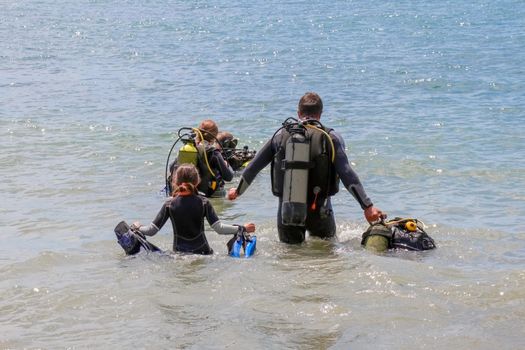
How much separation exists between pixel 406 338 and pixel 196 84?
16702 mm

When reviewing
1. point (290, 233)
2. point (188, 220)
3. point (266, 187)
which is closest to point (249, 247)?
point (290, 233)

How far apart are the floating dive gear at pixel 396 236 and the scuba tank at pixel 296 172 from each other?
0.93 metres

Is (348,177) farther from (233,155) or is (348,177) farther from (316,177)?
(233,155)

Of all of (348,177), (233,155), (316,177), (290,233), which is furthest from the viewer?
(233,155)

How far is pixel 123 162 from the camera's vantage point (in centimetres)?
1396

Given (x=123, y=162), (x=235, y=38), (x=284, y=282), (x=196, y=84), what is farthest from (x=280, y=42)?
(x=284, y=282)

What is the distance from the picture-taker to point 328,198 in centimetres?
802

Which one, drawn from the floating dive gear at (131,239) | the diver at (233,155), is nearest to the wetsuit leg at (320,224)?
the floating dive gear at (131,239)

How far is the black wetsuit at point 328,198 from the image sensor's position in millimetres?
7699

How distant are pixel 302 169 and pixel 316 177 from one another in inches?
6.8

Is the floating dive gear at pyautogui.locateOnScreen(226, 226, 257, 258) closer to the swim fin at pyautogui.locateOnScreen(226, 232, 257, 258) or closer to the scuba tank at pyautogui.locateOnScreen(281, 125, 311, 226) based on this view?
the swim fin at pyautogui.locateOnScreen(226, 232, 257, 258)

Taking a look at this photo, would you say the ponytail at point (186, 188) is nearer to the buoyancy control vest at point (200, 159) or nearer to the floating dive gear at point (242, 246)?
the floating dive gear at point (242, 246)

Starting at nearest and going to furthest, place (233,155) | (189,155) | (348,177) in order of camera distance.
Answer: (348,177) → (189,155) → (233,155)

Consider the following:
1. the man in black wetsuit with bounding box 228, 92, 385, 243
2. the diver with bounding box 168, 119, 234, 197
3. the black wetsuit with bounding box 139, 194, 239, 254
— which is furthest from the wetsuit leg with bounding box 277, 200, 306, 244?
the diver with bounding box 168, 119, 234, 197
